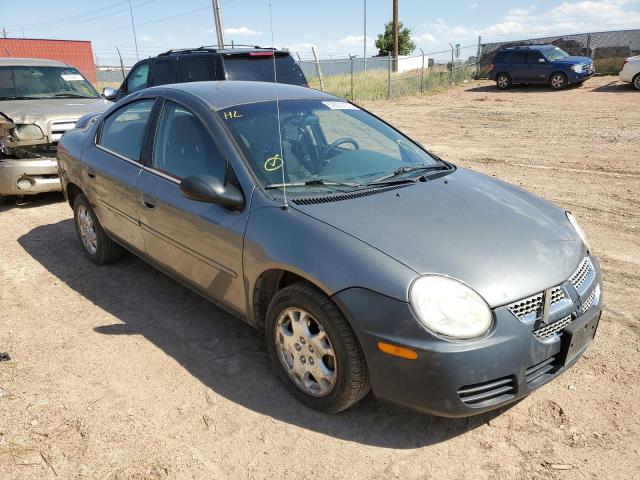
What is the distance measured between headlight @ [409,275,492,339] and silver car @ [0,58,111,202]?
5.89 m

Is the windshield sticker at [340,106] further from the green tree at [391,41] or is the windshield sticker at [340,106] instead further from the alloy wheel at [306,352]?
the green tree at [391,41]

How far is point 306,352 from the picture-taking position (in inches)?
110

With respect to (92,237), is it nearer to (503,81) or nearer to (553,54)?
(503,81)

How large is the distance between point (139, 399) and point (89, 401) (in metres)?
0.28

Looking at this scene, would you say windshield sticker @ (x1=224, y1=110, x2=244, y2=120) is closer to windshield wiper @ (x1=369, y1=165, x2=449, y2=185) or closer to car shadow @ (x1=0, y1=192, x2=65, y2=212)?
windshield wiper @ (x1=369, y1=165, x2=449, y2=185)

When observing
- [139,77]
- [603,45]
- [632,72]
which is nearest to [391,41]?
[603,45]

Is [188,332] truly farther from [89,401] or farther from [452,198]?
[452,198]

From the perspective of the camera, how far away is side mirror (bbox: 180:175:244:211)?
2.99 m

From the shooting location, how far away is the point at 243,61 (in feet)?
27.8

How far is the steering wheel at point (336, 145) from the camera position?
11.6ft

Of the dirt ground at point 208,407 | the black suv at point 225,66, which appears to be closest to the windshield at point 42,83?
the black suv at point 225,66

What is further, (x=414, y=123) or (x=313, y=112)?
(x=414, y=123)

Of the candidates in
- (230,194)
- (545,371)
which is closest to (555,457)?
(545,371)

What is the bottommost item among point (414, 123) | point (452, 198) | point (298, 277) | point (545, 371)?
point (414, 123)
